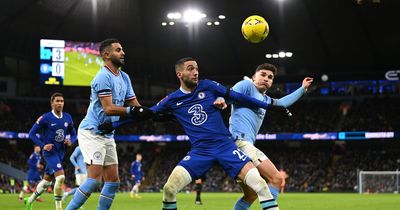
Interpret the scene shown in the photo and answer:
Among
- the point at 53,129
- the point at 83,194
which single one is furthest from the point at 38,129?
the point at 83,194

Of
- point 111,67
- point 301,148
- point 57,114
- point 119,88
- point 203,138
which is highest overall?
point 111,67

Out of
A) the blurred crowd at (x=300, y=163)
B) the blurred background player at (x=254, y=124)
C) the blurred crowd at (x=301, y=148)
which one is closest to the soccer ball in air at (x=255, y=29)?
the blurred background player at (x=254, y=124)

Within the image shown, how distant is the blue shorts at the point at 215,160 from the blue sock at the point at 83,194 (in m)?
1.81

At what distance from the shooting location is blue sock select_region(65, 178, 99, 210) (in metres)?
8.39

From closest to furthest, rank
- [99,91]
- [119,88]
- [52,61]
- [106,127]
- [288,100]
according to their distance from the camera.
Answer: [106,127], [99,91], [119,88], [288,100], [52,61]

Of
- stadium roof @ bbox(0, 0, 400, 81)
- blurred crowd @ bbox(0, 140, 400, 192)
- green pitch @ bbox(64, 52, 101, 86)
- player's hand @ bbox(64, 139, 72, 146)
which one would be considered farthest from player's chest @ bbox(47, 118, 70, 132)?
blurred crowd @ bbox(0, 140, 400, 192)

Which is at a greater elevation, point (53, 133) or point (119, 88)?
point (119, 88)

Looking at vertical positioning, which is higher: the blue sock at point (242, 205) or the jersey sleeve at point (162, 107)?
the jersey sleeve at point (162, 107)

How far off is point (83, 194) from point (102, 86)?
1536 mm

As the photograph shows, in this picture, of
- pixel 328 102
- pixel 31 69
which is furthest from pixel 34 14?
pixel 328 102

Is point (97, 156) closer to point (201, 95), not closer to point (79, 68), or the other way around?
point (201, 95)

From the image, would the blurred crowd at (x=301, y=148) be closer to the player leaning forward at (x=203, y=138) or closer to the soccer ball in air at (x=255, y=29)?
the soccer ball in air at (x=255, y=29)

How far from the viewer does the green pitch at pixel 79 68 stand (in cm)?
3791

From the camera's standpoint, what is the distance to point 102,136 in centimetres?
871
